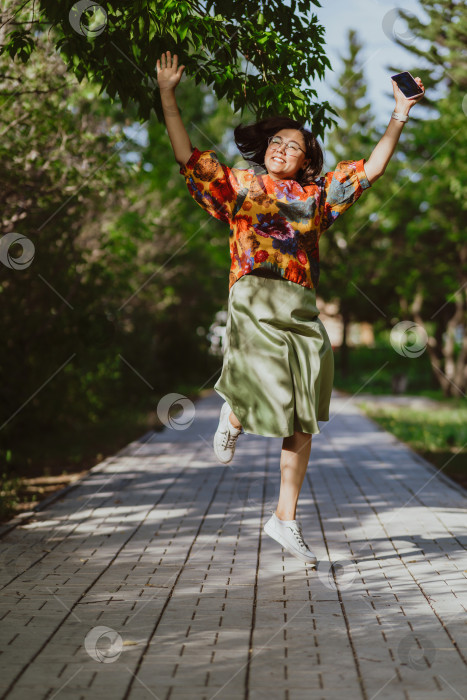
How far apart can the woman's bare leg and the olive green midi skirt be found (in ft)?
0.32

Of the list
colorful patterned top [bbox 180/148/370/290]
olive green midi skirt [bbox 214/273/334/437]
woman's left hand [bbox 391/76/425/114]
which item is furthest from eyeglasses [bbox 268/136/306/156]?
olive green midi skirt [bbox 214/273/334/437]

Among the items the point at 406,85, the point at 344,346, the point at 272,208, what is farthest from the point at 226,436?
the point at 344,346

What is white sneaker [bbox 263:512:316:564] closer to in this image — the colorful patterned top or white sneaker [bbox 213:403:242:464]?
white sneaker [bbox 213:403:242:464]

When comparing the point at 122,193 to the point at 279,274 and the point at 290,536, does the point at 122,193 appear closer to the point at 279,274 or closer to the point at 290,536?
the point at 279,274

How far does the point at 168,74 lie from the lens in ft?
14.4

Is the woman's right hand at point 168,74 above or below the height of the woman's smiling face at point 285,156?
above

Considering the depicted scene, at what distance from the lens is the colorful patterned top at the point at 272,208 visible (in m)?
4.44

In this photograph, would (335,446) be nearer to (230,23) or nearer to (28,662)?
(230,23)

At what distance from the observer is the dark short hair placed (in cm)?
463

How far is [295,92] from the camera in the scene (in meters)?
5.05

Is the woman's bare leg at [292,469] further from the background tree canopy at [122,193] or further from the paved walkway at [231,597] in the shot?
the background tree canopy at [122,193]

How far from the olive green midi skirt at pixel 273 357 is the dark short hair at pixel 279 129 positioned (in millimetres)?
642

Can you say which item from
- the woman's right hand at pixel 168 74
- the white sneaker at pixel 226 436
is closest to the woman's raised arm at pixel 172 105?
the woman's right hand at pixel 168 74

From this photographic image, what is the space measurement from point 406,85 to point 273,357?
5.05ft
